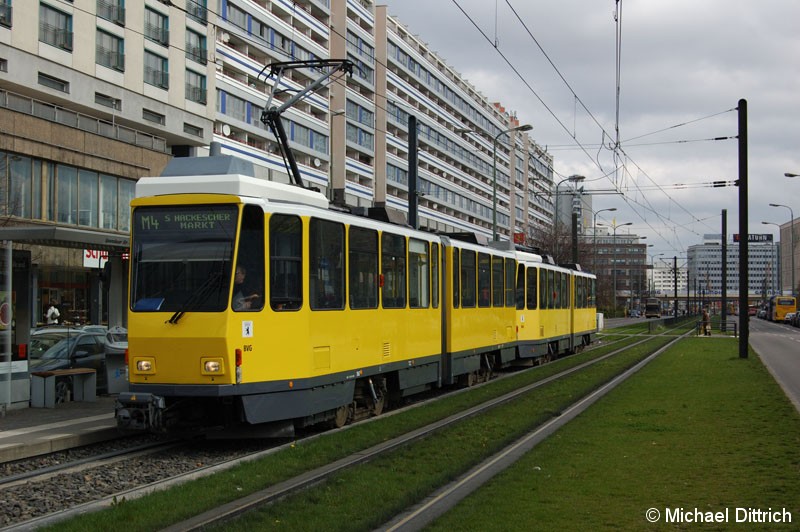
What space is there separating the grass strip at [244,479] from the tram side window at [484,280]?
4874 millimetres

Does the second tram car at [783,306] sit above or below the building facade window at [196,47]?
below

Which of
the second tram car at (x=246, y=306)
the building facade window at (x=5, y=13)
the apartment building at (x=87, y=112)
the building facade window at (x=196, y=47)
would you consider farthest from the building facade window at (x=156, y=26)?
the second tram car at (x=246, y=306)

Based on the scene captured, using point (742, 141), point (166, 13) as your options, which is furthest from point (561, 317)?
point (166, 13)

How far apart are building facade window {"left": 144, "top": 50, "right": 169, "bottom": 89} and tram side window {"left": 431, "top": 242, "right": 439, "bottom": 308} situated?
99.9 feet

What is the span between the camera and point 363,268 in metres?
13.7

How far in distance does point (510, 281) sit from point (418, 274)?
7199 millimetres

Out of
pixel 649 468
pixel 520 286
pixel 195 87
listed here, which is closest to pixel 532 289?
pixel 520 286

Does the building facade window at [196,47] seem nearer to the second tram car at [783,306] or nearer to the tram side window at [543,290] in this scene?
the tram side window at [543,290]

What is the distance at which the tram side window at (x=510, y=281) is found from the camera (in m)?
22.6

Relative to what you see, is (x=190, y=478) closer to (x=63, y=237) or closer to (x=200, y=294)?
(x=200, y=294)

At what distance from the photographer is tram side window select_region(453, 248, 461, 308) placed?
18203 mm

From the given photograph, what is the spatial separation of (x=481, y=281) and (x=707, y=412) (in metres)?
6.91

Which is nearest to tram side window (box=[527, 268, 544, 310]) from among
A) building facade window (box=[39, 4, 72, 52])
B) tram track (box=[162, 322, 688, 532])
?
tram track (box=[162, 322, 688, 532])
